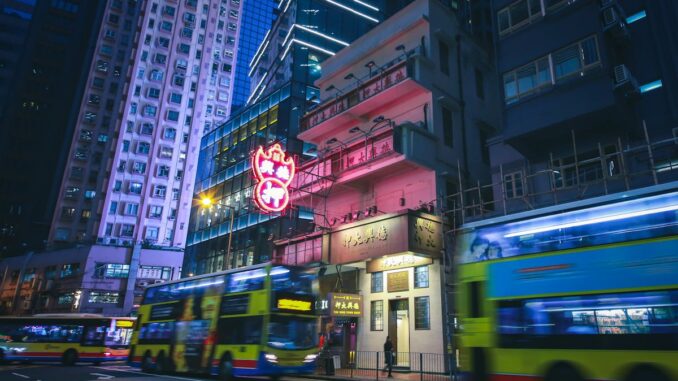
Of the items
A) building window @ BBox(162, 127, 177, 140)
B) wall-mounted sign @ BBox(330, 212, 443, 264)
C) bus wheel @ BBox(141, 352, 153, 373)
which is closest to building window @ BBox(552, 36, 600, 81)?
wall-mounted sign @ BBox(330, 212, 443, 264)

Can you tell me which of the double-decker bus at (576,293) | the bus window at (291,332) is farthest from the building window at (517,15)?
the bus window at (291,332)

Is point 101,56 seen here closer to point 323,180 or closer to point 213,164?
point 213,164

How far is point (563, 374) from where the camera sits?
31.4 feet

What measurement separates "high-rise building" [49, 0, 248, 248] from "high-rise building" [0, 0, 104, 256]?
9689mm

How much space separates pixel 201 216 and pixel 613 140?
38143 millimetres

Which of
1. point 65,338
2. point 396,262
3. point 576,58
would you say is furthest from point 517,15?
point 65,338

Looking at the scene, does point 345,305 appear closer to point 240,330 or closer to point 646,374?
point 240,330

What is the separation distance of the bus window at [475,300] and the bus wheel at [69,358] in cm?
2555

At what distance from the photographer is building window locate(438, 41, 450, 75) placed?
2667 centimetres

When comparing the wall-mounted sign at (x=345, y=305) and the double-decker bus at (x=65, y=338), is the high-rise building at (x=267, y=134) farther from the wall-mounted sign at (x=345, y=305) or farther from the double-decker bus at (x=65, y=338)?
the wall-mounted sign at (x=345, y=305)

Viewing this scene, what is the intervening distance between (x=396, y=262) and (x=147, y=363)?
1330 cm

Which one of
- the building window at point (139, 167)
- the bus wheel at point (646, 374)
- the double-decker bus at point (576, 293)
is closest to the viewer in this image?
the bus wheel at point (646, 374)

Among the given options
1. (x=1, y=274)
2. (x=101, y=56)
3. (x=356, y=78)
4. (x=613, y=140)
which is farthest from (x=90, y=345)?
(x=101, y=56)

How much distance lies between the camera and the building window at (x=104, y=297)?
59.5 meters
